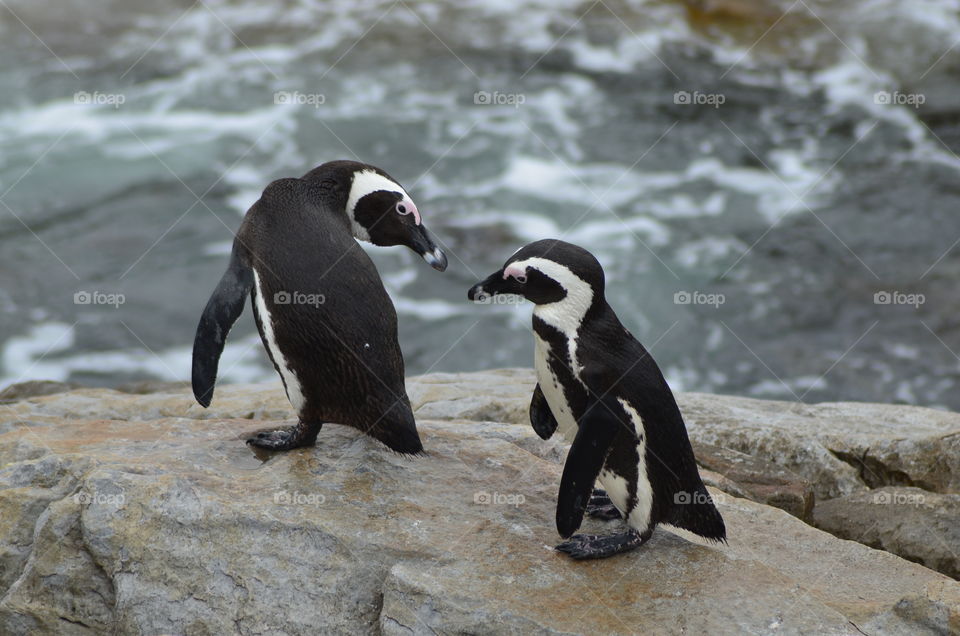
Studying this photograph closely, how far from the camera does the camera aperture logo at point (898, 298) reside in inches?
405

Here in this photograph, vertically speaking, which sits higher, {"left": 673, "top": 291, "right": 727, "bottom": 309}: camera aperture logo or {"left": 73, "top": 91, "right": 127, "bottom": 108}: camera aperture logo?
{"left": 73, "top": 91, "right": 127, "bottom": 108}: camera aperture logo

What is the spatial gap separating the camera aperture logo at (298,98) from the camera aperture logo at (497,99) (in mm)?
1862

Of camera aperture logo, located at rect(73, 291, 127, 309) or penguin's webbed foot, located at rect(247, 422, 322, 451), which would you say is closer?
penguin's webbed foot, located at rect(247, 422, 322, 451)

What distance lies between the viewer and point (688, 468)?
3.89 m

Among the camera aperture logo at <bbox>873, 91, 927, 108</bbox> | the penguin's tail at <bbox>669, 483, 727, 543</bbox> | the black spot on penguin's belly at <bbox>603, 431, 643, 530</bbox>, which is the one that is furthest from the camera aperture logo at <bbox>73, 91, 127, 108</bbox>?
the penguin's tail at <bbox>669, 483, 727, 543</bbox>

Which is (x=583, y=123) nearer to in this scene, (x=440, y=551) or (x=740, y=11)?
(x=740, y=11)

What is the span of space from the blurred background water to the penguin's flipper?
5.83 metres

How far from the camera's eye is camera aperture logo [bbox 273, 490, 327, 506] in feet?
12.7

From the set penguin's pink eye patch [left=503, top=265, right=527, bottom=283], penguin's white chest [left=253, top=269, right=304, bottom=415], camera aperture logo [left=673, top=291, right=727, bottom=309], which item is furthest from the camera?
camera aperture logo [left=673, top=291, right=727, bottom=309]

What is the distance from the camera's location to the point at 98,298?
34.0 feet

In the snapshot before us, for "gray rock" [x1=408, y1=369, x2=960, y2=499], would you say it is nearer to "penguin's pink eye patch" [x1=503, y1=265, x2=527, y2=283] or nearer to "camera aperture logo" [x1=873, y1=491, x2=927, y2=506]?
"camera aperture logo" [x1=873, y1=491, x2=927, y2=506]

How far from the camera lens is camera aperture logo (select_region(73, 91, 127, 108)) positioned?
43.8 ft

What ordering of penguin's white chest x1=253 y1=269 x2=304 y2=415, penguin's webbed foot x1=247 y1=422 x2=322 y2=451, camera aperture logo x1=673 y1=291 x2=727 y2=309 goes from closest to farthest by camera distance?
penguin's white chest x1=253 y1=269 x2=304 y2=415, penguin's webbed foot x1=247 y1=422 x2=322 y2=451, camera aperture logo x1=673 y1=291 x2=727 y2=309

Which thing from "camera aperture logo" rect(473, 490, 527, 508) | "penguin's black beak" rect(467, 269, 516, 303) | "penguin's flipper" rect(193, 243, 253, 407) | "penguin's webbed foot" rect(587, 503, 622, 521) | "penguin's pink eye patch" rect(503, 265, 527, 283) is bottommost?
"penguin's webbed foot" rect(587, 503, 622, 521)
